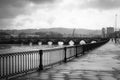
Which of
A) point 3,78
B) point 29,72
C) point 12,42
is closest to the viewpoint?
point 3,78

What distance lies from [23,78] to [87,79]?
8.63 feet

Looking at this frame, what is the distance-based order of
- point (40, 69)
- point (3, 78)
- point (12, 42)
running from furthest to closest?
point (12, 42) → point (40, 69) → point (3, 78)

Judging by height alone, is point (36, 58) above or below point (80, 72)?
above

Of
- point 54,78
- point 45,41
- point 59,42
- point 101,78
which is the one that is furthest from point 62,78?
point 45,41

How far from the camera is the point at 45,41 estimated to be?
149375mm

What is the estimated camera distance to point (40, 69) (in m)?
10.6

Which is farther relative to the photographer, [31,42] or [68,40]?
[31,42]

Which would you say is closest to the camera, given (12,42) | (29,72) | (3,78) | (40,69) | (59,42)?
(3,78)

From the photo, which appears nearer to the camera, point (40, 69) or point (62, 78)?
point (62, 78)

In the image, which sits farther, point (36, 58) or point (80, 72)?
point (36, 58)

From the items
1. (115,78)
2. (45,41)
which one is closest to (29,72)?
(115,78)

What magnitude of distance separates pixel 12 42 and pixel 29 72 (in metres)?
144

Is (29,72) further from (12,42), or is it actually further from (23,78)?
(12,42)

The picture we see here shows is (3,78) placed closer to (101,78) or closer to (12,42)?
(101,78)
